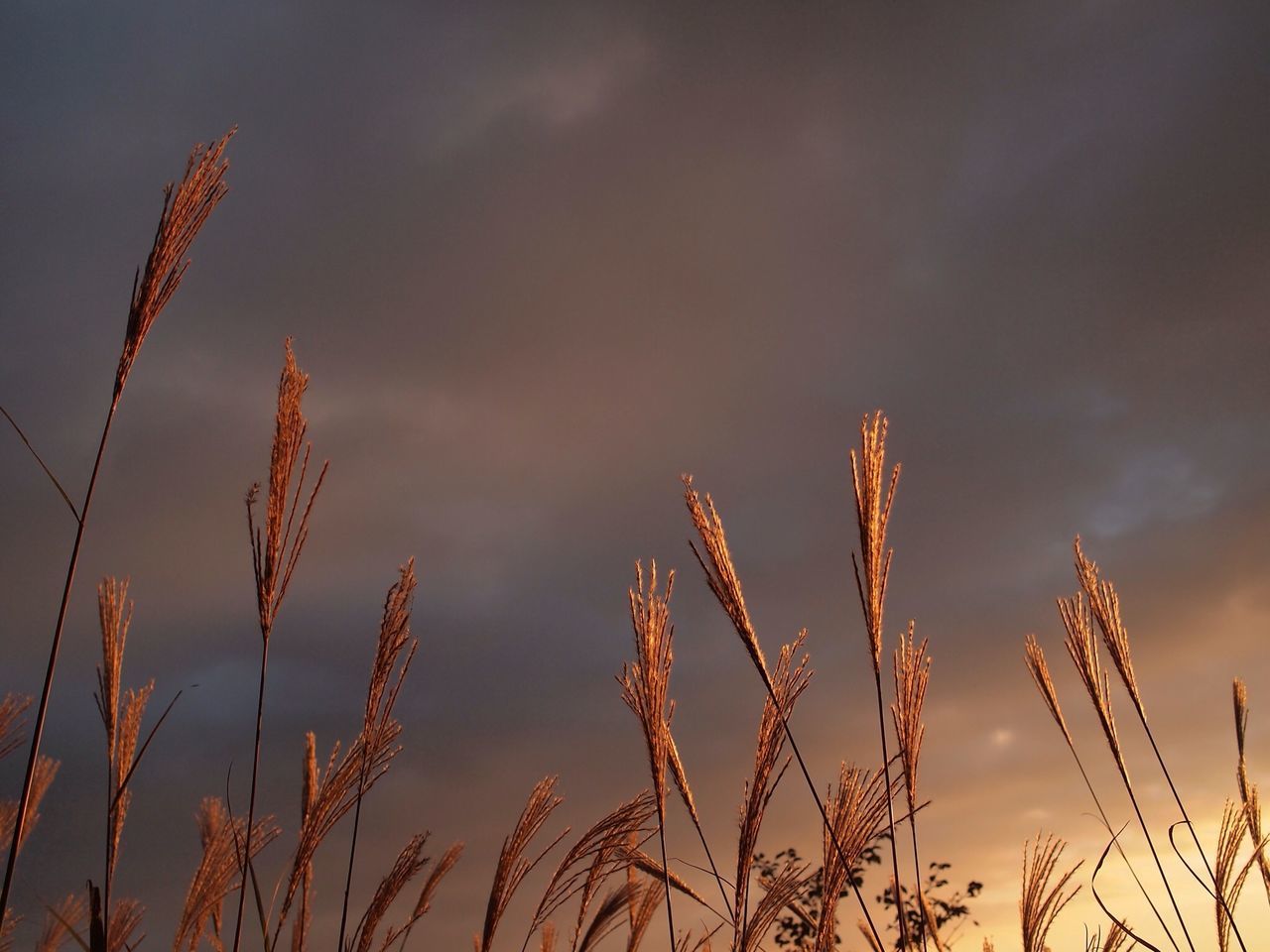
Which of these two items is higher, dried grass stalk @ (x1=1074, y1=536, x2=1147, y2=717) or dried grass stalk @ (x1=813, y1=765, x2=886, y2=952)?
dried grass stalk @ (x1=1074, y1=536, x2=1147, y2=717)

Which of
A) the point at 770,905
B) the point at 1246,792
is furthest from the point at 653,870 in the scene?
the point at 1246,792

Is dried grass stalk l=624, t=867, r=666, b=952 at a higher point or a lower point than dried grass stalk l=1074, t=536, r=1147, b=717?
lower

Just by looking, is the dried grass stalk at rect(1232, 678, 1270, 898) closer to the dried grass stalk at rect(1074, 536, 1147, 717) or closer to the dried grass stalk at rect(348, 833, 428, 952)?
the dried grass stalk at rect(1074, 536, 1147, 717)

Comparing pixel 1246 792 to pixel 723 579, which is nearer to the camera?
pixel 723 579

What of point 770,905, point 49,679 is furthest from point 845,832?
point 49,679

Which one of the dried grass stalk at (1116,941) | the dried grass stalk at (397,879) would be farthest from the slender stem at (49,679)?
the dried grass stalk at (1116,941)

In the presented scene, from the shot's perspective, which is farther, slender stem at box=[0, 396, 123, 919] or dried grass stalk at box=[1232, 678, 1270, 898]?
dried grass stalk at box=[1232, 678, 1270, 898]

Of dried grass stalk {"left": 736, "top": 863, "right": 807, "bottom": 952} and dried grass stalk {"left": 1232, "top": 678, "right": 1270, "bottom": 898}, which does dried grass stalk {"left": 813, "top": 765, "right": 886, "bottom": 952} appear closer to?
dried grass stalk {"left": 736, "top": 863, "right": 807, "bottom": 952}

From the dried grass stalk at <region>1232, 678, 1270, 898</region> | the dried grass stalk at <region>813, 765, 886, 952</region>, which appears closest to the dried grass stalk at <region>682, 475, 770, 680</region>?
the dried grass stalk at <region>813, 765, 886, 952</region>

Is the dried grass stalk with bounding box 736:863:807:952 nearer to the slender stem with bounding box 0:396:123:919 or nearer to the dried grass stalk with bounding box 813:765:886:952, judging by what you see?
the dried grass stalk with bounding box 813:765:886:952

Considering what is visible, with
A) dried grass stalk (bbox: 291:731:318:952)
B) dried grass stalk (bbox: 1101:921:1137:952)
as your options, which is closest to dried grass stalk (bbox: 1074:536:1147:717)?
dried grass stalk (bbox: 1101:921:1137:952)

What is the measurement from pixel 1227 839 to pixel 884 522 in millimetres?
2019

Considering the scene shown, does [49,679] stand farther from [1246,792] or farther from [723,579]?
[1246,792]

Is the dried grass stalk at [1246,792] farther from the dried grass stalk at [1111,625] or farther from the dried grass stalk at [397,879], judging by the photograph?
the dried grass stalk at [397,879]
